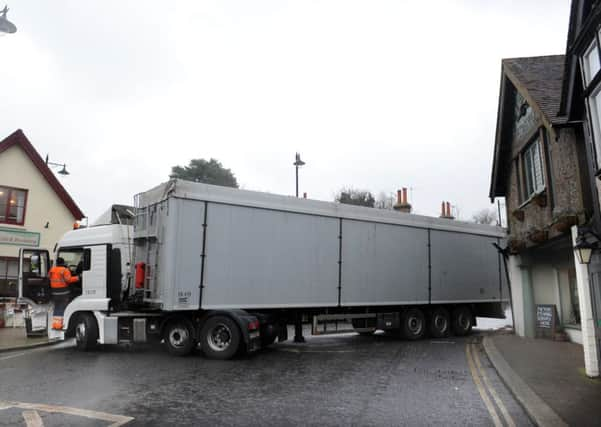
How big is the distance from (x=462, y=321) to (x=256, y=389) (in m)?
9.74

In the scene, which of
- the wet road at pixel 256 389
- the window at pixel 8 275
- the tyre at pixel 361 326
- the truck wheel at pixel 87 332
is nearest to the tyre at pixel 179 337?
the wet road at pixel 256 389

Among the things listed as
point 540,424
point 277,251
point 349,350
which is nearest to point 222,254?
point 277,251

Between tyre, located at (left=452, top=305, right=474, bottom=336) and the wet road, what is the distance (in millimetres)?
4076

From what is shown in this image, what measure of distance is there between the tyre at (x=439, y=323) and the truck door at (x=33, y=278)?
1035cm

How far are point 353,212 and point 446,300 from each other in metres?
4.45

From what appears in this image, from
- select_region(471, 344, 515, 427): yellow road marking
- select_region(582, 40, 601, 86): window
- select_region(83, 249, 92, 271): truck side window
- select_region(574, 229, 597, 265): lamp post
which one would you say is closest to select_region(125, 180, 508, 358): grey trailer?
select_region(83, 249, 92, 271): truck side window

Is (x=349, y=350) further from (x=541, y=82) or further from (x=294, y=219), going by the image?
(x=541, y=82)

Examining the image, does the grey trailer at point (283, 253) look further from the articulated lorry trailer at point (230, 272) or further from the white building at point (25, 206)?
the white building at point (25, 206)

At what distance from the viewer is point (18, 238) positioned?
19.0m

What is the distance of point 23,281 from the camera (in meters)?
10.7

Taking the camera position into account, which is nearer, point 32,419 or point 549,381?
point 32,419

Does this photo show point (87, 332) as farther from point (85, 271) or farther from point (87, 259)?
point (87, 259)

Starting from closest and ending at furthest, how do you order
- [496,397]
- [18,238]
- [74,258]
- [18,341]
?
1. [496,397]
2. [74,258]
3. [18,341]
4. [18,238]

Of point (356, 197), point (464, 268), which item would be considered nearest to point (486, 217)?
point (356, 197)
